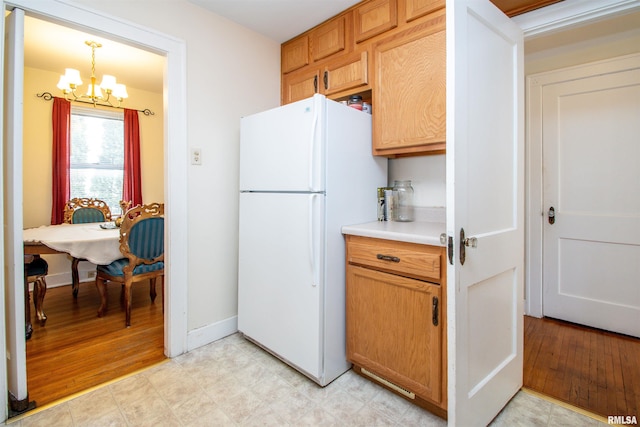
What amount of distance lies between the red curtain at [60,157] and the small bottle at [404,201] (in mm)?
3749

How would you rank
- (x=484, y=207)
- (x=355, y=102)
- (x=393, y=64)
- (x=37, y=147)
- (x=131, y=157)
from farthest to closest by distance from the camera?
(x=131, y=157)
(x=37, y=147)
(x=355, y=102)
(x=393, y=64)
(x=484, y=207)

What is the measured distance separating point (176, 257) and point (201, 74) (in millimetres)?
1247

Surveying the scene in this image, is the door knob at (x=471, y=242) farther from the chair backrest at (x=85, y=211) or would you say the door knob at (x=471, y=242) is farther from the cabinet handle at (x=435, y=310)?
the chair backrest at (x=85, y=211)

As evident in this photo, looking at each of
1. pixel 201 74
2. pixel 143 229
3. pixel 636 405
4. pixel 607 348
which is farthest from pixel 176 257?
pixel 607 348

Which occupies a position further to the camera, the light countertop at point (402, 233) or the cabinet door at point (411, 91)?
the cabinet door at point (411, 91)

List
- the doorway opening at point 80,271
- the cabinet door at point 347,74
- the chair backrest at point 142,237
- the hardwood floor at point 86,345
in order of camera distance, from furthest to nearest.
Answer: the chair backrest at point 142,237
the cabinet door at point 347,74
the doorway opening at point 80,271
the hardwood floor at point 86,345

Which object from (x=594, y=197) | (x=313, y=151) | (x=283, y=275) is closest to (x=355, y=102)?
(x=313, y=151)

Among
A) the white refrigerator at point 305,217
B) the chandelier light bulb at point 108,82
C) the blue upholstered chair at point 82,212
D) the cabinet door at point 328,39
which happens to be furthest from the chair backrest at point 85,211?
the cabinet door at point 328,39

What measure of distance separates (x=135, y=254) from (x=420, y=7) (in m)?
2.73

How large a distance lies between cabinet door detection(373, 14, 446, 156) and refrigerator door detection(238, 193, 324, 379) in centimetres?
61

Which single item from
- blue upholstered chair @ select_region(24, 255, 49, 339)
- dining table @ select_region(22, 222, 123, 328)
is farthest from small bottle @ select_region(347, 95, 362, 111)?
blue upholstered chair @ select_region(24, 255, 49, 339)

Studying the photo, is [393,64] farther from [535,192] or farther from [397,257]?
[535,192]

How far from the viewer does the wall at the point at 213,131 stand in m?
2.07

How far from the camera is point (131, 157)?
4.04 metres
